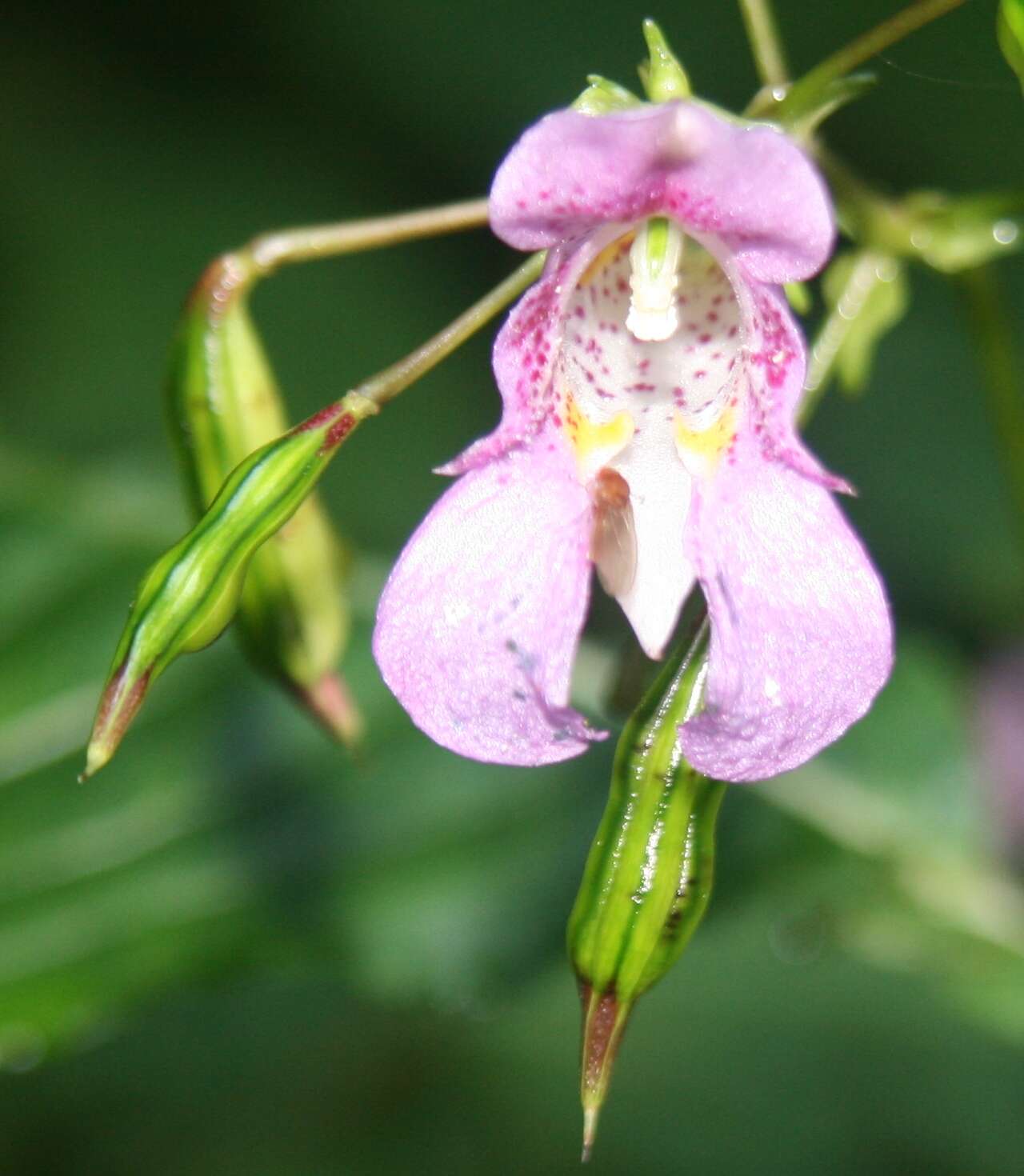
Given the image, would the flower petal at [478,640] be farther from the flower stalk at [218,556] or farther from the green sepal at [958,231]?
the green sepal at [958,231]

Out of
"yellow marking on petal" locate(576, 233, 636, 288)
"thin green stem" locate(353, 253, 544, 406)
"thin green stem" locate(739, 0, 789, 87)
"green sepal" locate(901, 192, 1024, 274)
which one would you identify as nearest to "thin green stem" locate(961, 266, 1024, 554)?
"green sepal" locate(901, 192, 1024, 274)

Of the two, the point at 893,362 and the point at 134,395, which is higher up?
the point at 134,395

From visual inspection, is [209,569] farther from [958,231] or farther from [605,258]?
[958,231]

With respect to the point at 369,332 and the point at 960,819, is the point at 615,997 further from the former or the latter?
the point at 369,332

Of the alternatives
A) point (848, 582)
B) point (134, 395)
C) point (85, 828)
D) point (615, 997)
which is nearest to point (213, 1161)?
point (85, 828)

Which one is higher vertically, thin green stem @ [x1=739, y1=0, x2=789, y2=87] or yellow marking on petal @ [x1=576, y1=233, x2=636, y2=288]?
thin green stem @ [x1=739, y1=0, x2=789, y2=87]

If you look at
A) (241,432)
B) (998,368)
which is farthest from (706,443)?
(998,368)

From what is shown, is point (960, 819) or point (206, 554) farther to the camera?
point (960, 819)

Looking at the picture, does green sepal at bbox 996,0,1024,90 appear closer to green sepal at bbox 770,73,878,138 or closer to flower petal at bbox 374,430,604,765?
green sepal at bbox 770,73,878,138
